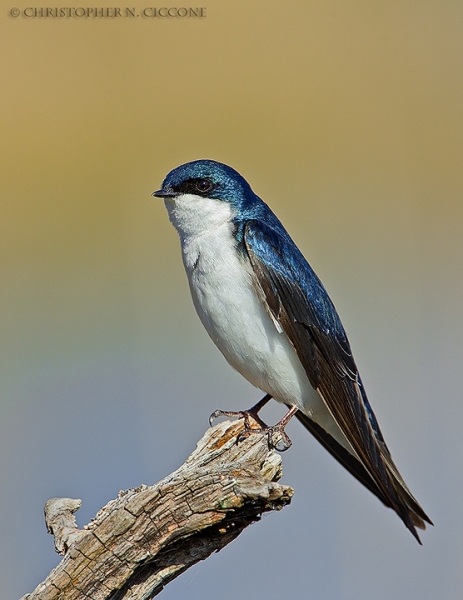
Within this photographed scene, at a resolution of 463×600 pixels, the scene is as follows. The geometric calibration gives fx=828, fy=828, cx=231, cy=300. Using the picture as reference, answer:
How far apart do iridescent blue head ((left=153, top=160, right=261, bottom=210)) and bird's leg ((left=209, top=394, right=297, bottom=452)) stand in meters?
0.58

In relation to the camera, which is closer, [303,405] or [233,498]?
[233,498]

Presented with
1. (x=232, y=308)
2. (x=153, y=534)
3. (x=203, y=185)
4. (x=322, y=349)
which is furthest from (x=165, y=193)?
(x=153, y=534)

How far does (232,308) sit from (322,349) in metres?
0.28

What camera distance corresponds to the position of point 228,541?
1657 mm

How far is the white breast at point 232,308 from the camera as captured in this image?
6.93 feet

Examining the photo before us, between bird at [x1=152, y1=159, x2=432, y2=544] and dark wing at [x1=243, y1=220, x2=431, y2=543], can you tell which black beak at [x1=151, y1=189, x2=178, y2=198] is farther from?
dark wing at [x1=243, y1=220, x2=431, y2=543]

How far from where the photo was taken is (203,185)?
228cm

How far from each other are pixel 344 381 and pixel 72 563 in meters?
0.90

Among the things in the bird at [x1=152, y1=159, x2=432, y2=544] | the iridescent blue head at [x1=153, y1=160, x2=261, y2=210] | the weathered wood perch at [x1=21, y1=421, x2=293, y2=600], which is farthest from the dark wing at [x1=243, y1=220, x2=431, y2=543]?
the weathered wood perch at [x1=21, y1=421, x2=293, y2=600]

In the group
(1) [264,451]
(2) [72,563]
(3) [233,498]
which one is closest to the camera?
(3) [233,498]

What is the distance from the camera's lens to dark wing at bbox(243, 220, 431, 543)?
6.97 ft

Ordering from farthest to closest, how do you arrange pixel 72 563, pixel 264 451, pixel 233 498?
pixel 264 451 → pixel 72 563 → pixel 233 498

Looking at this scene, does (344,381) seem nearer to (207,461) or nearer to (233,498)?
(207,461)

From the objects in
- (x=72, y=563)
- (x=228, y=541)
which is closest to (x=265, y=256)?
(x=228, y=541)
